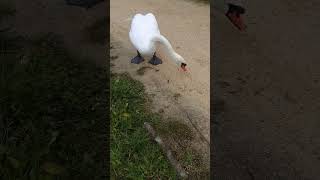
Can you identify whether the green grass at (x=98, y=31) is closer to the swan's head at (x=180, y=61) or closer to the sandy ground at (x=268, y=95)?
the swan's head at (x=180, y=61)

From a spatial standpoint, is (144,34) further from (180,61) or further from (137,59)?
(180,61)

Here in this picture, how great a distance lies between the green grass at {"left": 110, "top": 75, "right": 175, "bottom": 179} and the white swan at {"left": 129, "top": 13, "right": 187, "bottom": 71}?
48cm

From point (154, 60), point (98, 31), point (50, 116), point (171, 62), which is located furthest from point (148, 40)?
point (50, 116)

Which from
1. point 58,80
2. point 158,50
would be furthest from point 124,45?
point 58,80

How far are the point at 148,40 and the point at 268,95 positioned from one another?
5.34 feet

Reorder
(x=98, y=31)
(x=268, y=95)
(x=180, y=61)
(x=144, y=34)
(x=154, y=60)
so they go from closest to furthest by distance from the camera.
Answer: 1. (x=268, y=95)
2. (x=180, y=61)
3. (x=144, y=34)
4. (x=154, y=60)
5. (x=98, y=31)

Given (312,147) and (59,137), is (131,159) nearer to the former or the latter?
(59,137)

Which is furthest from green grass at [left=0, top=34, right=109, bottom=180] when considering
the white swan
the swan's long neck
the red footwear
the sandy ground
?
the red footwear

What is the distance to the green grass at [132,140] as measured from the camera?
4246 millimetres

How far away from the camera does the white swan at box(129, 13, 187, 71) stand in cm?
538

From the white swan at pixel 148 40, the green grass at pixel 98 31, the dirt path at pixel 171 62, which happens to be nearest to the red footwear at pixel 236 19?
the dirt path at pixel 171 62

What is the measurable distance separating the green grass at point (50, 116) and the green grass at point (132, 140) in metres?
0.12

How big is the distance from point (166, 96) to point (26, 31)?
2.55 m

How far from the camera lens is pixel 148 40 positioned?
5434 millimetres
